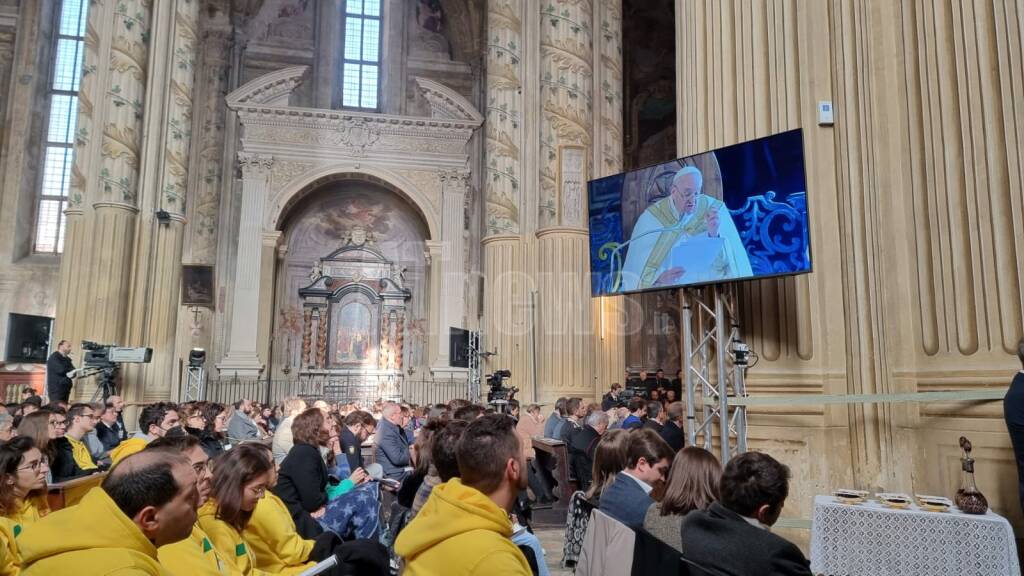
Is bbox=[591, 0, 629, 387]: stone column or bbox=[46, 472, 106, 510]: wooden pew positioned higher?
bbox=[591, 0, 629, 387]: stone column

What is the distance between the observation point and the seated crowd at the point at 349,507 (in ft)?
5.82

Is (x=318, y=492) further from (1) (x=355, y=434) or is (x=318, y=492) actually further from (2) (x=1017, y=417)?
(2) (x=1017, y=417)

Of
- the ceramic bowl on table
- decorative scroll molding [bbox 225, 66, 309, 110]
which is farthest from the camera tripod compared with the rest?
the ceramic bowl on table

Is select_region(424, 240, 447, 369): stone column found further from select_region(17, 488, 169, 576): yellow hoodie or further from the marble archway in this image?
select_region(17, 488, 169, 576): yellow hoodie

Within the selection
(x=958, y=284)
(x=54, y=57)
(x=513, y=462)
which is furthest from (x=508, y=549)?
(x=54, y=57)

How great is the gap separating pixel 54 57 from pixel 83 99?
8184mm

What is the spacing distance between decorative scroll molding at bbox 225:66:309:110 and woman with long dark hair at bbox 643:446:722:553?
18103 millimetres

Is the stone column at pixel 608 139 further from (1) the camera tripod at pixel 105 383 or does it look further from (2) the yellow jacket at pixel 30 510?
(2) the yellow jacket at pixel 30 510

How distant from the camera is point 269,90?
61.4ft

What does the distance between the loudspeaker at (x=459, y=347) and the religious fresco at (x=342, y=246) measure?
4263 millimetres

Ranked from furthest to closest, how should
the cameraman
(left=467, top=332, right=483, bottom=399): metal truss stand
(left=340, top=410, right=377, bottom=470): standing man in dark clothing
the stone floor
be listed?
(left=467, top=332, right=483, bottom=399): metal truss stand → the cameraman → (left=340, top=410, right=377, bottom=470): standing man in dark clothing → the stone floor

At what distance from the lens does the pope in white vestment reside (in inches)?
212

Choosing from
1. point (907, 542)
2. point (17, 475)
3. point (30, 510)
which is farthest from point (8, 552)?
point (907, 542)

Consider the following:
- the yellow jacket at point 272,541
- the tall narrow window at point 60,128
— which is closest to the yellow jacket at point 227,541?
the yellow jacket at point 272,541
